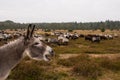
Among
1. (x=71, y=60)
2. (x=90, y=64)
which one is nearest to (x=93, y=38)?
(x=71, y=60)

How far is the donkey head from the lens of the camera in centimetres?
1027

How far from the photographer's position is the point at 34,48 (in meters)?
10.5

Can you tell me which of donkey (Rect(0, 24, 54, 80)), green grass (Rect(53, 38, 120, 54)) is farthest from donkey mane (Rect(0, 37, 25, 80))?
green grass (Rect(53, 38, 120, 54))

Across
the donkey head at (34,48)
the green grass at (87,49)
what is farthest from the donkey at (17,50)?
the green grass at (87,49)

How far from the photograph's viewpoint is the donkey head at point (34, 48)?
10.3m

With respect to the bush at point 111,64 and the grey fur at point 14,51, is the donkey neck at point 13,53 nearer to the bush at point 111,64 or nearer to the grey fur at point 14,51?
the grey fur at point 14,51

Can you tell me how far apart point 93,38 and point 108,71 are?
34147 mm

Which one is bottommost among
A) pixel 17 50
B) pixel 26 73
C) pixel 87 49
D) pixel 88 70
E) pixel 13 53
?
pixel 87 49

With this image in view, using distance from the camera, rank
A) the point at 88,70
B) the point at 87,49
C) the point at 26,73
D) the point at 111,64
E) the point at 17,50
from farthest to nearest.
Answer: the point at 87,49
the point at 111,64
the point at 88,70
the point at 26,73
the point at 17,50

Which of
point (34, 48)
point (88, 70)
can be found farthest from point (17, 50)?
point (88, 70)

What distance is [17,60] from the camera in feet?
33.8

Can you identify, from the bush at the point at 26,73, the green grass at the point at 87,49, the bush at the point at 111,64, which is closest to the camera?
the bush at the point at 26,73

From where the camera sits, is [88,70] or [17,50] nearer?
[17,50]

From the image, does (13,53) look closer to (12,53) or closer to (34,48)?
(12,53)
